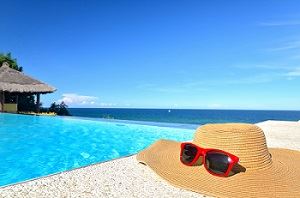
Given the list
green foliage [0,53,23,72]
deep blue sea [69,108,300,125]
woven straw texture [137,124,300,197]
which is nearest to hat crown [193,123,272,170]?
woven straw texture [137,124,300,197]

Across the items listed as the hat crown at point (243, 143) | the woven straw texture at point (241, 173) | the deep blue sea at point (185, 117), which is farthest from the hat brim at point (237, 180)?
the deep blue sea at point (185, 117)

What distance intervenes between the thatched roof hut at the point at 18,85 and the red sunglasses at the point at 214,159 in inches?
609

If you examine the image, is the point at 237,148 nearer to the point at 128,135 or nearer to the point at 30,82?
the point at 128,135

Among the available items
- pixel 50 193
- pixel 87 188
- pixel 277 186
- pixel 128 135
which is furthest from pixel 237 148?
pixel 128 135

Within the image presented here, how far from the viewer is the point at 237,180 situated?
10.3ft

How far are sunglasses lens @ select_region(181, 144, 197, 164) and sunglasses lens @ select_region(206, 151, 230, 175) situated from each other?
8.7 inches

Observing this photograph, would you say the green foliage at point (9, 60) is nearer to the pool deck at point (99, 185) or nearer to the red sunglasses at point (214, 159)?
the pool deck at point (99, 185)

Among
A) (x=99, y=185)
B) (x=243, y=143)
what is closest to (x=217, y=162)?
(x=243, y=143)

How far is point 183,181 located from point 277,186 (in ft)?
3.15

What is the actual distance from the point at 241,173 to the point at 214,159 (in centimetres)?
34

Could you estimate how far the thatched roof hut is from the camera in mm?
16750

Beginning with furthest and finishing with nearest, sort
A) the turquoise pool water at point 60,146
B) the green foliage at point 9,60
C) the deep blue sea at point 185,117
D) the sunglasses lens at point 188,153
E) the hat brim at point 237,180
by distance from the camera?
the deep blue sea at point 185,117 → the green foliage at point 9,60 → the turquoise pool water at point 60,146 → the sunglasses lens at point 188,153 → the hat brim at point 237,180

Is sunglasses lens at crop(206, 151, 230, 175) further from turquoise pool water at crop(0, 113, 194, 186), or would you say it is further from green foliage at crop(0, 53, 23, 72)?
green foliage at crop(0, 53, 23, 72)

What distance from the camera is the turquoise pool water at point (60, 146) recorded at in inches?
226
